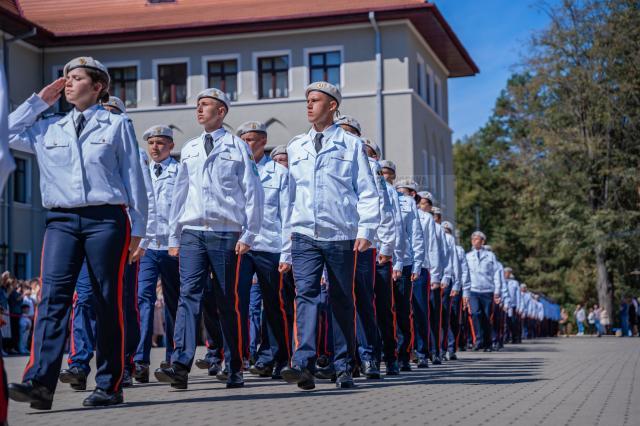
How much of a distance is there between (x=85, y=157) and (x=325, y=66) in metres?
37.0

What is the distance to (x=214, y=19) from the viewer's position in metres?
45.4

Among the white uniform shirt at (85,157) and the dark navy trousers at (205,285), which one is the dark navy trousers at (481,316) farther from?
the white uniform shirt at (85,157)

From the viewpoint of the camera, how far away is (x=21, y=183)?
42.7 metres

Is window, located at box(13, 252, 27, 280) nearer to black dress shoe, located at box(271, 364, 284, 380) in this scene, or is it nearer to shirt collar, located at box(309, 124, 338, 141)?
black dress shoe, located at box(271, 364, 284, 380)

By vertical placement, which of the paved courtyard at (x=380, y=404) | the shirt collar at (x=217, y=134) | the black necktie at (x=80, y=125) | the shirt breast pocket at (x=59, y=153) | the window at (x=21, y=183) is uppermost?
the window at (x=21, y=183)

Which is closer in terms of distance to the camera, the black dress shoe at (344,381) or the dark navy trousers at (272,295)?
the black dress shoe at (344,381)

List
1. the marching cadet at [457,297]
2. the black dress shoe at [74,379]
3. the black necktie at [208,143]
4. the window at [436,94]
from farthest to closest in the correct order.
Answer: the window at [436,94]
the marching cadet at [457,297]
the black necktie at [208,143]
the black dress shoe at [74,379]

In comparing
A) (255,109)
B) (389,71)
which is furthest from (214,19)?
(389,71)

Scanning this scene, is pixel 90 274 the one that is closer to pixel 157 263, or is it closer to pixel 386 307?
pixel 157 263

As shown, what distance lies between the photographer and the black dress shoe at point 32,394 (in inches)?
291

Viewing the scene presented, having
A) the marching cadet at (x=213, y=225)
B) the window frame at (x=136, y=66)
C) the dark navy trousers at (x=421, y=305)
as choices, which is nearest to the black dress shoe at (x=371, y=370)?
the marching cadet at (x=213, y=225)

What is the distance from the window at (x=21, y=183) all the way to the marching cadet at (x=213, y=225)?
33.5 metres

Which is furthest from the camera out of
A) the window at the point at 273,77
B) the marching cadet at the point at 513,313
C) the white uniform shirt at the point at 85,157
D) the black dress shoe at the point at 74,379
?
the window at the point at 273,77

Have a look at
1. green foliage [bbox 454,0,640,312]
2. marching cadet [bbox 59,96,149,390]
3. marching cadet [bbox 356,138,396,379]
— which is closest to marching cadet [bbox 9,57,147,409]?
marching cadet [bbox 59,96,149,390]
